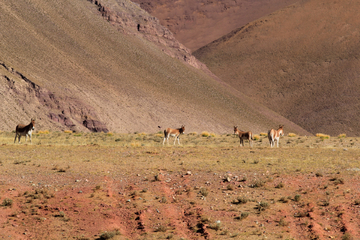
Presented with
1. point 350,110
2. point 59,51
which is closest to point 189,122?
point 59,51

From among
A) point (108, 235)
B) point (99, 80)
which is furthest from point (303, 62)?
point (108, 235)

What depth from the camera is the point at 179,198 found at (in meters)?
13.8

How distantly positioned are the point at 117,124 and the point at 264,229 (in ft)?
174

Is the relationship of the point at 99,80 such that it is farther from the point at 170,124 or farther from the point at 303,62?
the point at 303,62

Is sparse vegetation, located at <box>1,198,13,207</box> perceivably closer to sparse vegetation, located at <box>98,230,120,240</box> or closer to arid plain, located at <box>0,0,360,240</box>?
arid plain, located at <box>0,0,360,240</box>

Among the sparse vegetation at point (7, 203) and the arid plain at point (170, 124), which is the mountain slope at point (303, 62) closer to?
the arid plain at point (170, 124)

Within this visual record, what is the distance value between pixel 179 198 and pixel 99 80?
60038 millimetres

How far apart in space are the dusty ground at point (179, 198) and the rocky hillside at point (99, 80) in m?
34.3

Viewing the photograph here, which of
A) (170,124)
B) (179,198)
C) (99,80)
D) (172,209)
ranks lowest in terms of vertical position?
(172,209)

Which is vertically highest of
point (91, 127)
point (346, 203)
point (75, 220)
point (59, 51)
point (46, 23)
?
point (46, 23)

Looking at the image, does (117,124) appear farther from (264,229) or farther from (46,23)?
(264,229)

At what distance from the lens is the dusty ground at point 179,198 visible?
460 inches

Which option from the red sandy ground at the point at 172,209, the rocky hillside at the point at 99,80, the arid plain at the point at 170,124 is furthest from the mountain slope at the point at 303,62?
the red sandy ground at the point at 172,209

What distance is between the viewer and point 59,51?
239ft
